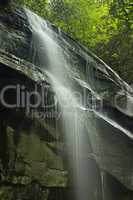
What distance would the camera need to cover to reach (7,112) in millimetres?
8406

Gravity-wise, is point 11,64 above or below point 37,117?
above

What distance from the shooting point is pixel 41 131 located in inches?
343

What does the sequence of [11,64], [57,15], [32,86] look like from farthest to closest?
[57,15], [32,86], [11,64]

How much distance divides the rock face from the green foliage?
444 cm

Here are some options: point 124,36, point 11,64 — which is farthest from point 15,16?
point 124,36

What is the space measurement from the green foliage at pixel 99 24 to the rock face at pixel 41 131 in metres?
4.44

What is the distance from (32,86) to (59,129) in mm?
1487

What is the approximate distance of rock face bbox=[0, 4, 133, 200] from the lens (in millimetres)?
7930

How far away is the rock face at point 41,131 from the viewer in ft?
26.0

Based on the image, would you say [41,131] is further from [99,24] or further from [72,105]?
[99,24]

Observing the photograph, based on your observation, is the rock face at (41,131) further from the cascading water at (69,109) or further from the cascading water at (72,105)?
the cascading water at (69,109)

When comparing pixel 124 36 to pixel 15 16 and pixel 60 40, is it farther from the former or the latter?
pixel 15 16

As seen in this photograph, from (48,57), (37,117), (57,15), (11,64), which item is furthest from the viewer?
(57,15)

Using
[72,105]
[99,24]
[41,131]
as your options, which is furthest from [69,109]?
[99,24]
